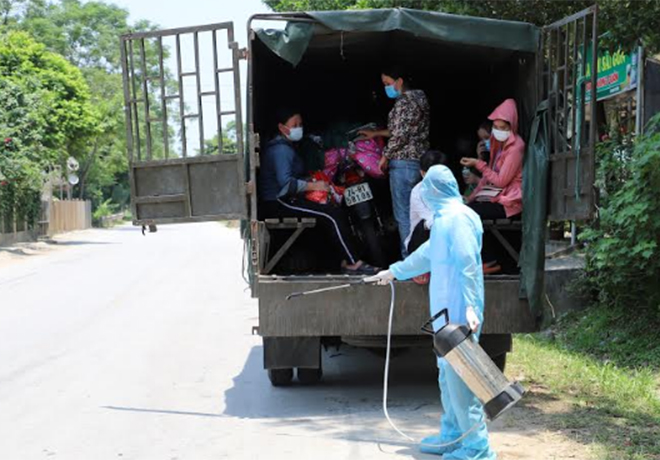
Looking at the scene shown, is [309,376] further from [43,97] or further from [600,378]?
[43,97]

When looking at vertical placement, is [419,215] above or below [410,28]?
below

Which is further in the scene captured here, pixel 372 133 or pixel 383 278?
pixel 372 133

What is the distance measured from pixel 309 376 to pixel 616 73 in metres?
8.00

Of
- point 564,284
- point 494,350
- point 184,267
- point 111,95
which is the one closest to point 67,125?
point 184,267

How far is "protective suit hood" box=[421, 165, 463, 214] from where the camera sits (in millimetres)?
5312

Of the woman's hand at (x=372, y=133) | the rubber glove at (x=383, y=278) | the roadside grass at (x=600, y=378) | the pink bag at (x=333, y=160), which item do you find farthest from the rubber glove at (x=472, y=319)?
the pink bag at (x=333, y=160)

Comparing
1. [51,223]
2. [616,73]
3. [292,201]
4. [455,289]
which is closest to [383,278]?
[455,289]

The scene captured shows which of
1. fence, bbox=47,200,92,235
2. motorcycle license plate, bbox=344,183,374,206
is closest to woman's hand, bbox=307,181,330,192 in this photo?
motorcycle license plate, bbox=344,183,374,206

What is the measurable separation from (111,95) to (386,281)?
49277 mm

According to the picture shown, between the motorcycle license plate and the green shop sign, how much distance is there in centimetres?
500

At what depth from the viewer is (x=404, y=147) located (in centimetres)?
759

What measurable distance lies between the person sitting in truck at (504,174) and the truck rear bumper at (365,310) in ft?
2.89

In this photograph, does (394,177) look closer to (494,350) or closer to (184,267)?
(494,350)

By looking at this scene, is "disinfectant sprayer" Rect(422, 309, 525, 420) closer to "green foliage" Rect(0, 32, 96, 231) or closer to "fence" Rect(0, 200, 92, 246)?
"green foliage" Rect(0, 32, 96, 231)
